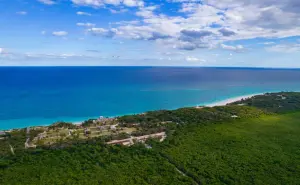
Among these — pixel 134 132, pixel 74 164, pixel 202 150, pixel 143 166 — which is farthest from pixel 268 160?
pixel 74 164

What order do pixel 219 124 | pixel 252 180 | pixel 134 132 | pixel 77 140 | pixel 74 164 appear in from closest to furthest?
1. pixel 252 180
2. pixel 74 164
3. pixel 77 140
4. pixel 134 132
5. pixel 219 124

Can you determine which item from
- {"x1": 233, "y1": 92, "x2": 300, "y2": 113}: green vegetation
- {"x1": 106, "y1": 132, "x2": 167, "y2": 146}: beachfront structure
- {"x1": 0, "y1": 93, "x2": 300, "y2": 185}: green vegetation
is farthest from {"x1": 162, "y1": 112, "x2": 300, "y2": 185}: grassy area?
{"x1": 233, "y1": 92, "x2": 300, "y2": 113}: green vegetation

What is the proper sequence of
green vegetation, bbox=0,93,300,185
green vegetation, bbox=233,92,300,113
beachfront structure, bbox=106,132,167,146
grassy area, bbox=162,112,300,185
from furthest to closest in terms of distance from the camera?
green vegetation, bbox=233,92,300,113, beachfront structure, bbox=106,132,167,146, grassy area, bbox=162,112,300,185, green vegetation, bbox=0,93,300,185

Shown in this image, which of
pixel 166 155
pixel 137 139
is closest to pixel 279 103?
pixel 137 139

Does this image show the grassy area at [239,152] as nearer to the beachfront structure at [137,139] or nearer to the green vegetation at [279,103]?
the beachfront structure at [137,139]

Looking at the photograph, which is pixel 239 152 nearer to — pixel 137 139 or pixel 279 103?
pixel 137 139

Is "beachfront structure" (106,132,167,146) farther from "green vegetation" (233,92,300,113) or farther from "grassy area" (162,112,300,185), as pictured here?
"green vegetation" (233,92,300,113)

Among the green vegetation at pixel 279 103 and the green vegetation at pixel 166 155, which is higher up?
the green vegetation at pixel 279 103

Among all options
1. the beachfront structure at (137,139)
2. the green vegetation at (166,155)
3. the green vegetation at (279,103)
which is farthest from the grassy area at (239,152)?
the green vegetation at (279,103)

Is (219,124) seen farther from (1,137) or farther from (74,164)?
(1,137)
